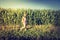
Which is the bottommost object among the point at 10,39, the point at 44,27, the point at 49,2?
the point at 10,39

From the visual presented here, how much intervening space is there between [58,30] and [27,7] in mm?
331

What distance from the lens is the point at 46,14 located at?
1.24 metres

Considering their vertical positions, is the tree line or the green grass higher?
the tree line

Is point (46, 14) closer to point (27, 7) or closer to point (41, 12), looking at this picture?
point (41, 12)

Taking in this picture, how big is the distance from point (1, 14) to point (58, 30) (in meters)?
0.51

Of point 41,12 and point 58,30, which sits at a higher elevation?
point 41,12

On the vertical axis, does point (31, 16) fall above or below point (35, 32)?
above

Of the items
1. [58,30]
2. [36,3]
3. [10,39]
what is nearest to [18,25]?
[10,39]

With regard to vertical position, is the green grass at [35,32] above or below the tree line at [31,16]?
below

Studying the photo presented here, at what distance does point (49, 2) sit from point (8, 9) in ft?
1.17

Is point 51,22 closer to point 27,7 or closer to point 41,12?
point 41,12

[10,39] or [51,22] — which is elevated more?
[51,22]

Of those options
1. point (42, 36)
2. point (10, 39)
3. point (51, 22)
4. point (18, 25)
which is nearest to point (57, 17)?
point (51, 22)

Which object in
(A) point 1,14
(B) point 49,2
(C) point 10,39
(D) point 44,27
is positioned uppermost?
(B) point 49,2
